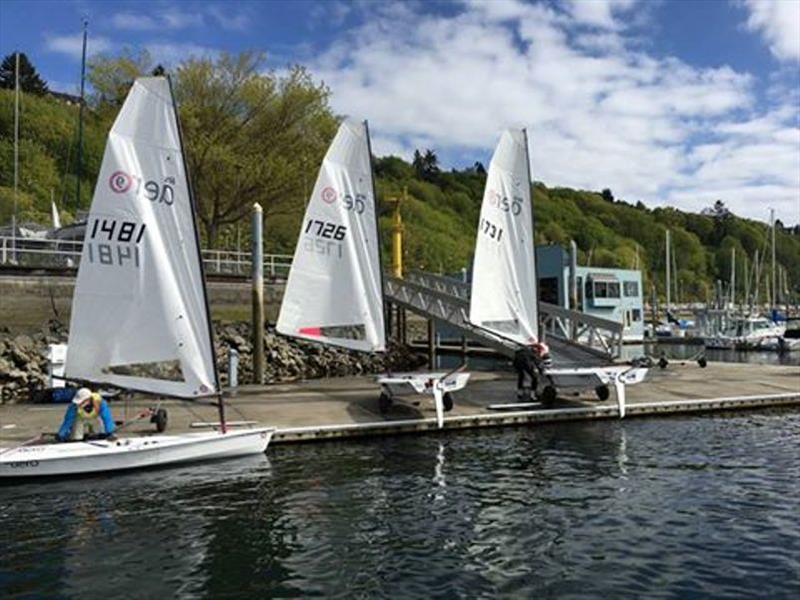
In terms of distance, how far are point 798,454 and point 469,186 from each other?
18024cm

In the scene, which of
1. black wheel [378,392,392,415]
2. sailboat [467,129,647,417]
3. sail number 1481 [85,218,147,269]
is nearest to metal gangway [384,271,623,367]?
sailboat [467,129,647,417]

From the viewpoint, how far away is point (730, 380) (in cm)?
2709

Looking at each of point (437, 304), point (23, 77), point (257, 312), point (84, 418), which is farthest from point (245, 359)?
point (23, 77)

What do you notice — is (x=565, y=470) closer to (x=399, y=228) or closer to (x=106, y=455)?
(x=106, y=455)

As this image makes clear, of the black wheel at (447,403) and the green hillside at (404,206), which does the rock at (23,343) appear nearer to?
the black wheel at (447,403)

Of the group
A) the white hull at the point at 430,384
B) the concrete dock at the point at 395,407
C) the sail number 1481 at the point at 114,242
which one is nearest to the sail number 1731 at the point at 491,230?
the concrete dock at the point at 395,407

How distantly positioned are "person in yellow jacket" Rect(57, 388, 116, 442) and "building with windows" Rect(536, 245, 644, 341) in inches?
1641

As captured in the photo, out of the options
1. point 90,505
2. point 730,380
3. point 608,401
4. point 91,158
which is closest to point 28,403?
point 90,505

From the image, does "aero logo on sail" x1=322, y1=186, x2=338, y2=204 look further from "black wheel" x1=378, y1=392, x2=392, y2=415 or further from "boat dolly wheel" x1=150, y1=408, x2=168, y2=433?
"boat dolly wheel" x1=150, y1=408, x2=168, y2=433

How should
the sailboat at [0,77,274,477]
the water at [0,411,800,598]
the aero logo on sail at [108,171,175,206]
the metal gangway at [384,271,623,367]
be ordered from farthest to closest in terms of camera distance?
the metal gangway at [384,271,623,367] → the aero logo on sail at [108,171,175,206] → the sailboat at [0,77,274,477] → the water at [0,411,800,598]

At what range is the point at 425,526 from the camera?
35.9 feet

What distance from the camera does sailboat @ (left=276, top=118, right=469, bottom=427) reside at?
1947 cm

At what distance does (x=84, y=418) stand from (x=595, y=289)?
170 feet

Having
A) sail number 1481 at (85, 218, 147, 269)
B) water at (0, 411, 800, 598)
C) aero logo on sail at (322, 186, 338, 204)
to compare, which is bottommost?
water at (0, 411, 800, 598)
